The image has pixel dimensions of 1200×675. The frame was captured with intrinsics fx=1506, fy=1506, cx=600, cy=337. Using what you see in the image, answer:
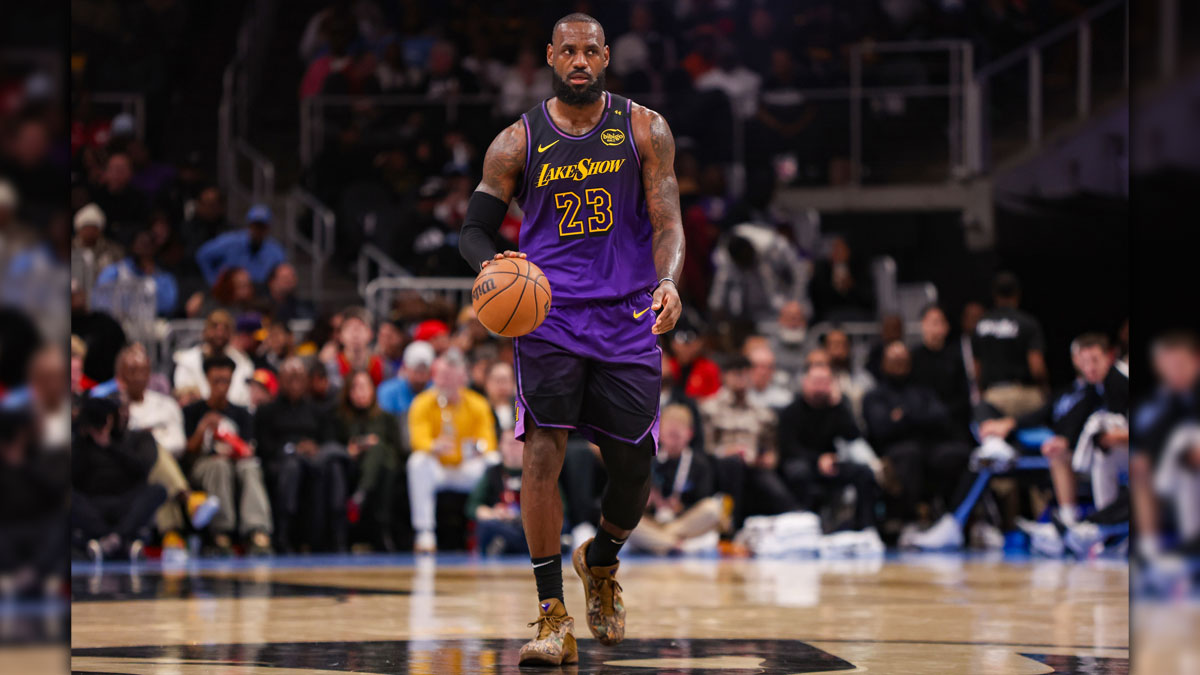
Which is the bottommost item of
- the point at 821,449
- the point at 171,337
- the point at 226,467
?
the point at 226,467

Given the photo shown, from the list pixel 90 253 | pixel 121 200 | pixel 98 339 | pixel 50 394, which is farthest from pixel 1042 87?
pixel 50 394

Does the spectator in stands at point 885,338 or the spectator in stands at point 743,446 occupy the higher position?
the spectator in stands at point 885,338

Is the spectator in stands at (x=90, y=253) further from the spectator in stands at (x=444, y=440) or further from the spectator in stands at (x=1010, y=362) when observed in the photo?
the spectator in stands at (x=1010, y=362)

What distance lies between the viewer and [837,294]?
15.9 metres

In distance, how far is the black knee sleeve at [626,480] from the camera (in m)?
5.71

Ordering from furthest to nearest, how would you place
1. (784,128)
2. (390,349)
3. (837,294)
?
1. (784,128)
2. (837,294)
3. (390,349)

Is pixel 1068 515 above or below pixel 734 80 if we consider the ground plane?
below

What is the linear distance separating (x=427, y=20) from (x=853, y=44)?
5.33 metres

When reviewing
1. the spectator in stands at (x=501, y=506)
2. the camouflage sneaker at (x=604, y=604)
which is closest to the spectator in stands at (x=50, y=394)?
the camouflage sneaker at (x=604, y=604)

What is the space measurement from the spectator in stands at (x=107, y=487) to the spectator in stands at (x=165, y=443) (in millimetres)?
318

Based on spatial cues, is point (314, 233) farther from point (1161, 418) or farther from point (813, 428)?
point (1161, 418)

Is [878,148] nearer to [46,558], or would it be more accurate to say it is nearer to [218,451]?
[218,451]

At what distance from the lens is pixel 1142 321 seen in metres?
2.59

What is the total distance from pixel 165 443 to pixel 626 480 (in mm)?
7026
